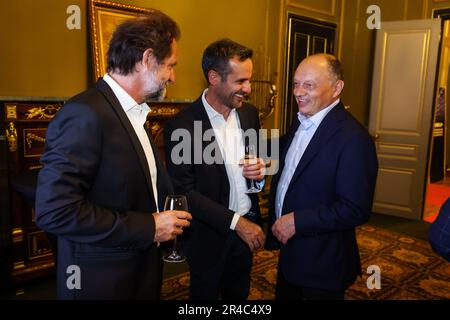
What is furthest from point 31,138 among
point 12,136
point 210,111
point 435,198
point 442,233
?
point 435,198

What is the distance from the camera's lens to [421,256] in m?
3.61

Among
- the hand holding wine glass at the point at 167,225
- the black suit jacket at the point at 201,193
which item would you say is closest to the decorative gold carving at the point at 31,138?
the black suit jacket at the point at 201,193

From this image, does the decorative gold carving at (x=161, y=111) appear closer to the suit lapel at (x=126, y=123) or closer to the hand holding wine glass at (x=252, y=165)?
the hand holding wine glass at (x=252, y=165)

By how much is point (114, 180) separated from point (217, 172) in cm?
69

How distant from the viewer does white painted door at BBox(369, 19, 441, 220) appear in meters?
4.54

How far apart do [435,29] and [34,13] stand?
4.22m

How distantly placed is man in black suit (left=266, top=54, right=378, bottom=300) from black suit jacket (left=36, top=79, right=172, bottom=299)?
2.13 ft

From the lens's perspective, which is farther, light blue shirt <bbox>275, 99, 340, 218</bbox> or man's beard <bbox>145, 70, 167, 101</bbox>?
light blue shirt <bbox>275, 99, 340, 218</bbox>

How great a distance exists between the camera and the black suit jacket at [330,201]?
1.50 metres

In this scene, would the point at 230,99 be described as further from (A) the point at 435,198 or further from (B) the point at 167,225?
(A) the point at 435,198

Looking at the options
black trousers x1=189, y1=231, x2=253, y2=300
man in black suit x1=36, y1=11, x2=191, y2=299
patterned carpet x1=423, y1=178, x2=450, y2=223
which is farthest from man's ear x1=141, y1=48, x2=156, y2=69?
patterned carpet x1=423, y1=178, x2=450, y2=223

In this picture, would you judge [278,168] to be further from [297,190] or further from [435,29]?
[435,29]

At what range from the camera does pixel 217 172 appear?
5.98ft

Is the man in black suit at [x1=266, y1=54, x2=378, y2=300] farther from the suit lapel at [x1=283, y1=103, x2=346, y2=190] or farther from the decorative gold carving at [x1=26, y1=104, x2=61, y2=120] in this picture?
the decorative gold carving at [x1=26, y1=104, x2=61, y2=120]
